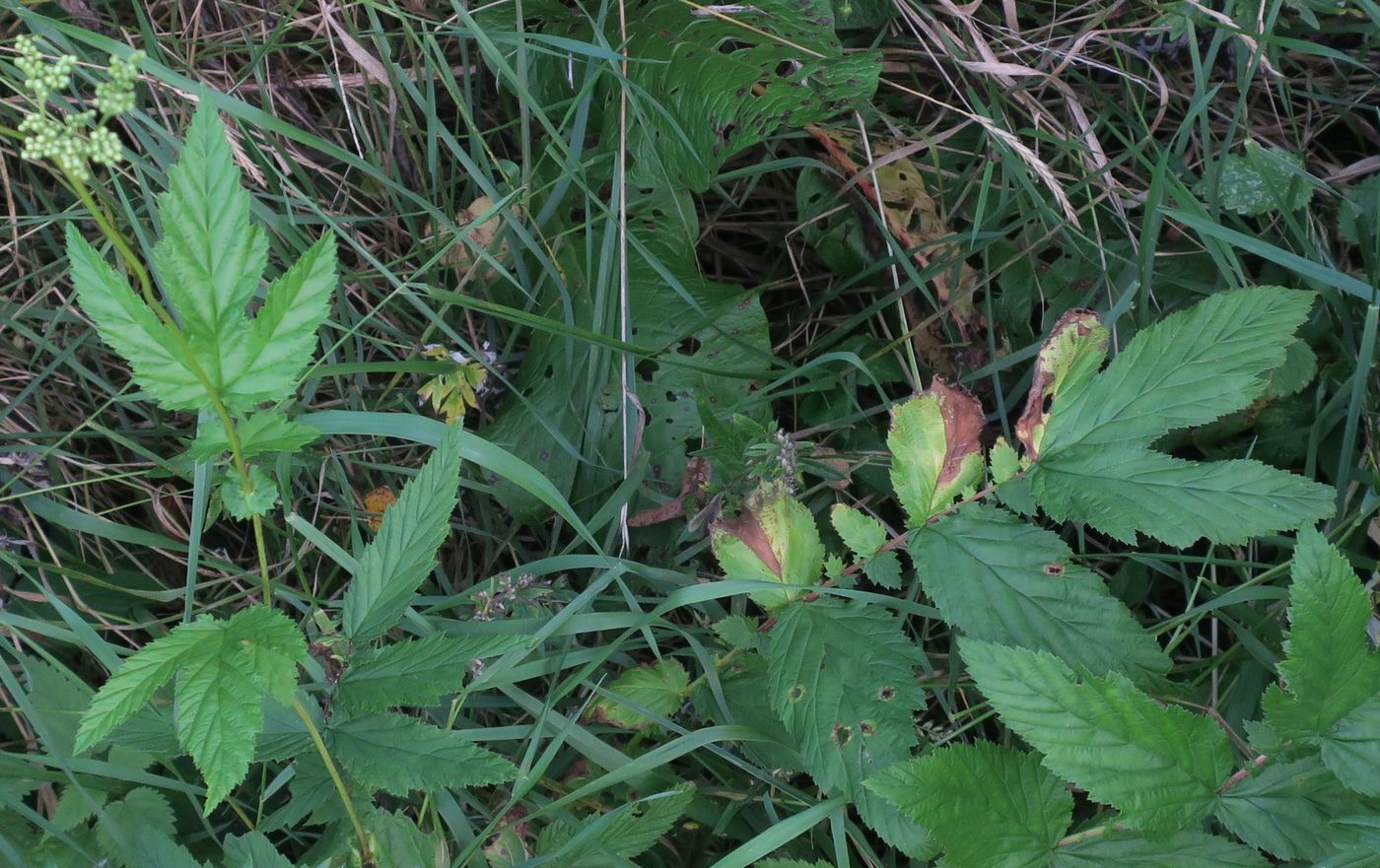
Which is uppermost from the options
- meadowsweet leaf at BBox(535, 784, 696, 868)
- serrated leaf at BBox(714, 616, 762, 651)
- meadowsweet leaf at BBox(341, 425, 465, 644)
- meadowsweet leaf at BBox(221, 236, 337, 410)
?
meadowsweet leaf at BBox(221, 236, 337, 410)

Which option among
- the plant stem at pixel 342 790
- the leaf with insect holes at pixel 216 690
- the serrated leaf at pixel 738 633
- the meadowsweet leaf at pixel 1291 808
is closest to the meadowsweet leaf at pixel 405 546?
the plant stem at pixel 342 790

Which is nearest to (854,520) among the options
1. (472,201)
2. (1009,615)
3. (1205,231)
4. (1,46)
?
(1009,615)

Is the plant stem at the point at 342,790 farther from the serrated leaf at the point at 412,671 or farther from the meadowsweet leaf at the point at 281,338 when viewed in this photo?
the meadowsweet leaf at the point at 281,338

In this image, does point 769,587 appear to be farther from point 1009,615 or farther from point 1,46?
point 1,46

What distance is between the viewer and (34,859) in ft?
5.36

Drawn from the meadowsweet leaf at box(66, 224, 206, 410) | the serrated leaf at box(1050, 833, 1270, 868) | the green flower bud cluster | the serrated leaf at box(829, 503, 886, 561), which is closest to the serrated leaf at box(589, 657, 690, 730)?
the serrated leaf at box(829, 503, 886, 561)

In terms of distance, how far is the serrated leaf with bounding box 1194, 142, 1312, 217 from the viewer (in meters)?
2.04

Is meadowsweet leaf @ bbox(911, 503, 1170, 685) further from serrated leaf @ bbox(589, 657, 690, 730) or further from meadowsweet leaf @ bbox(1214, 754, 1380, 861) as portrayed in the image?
serrated leaf @ bbox(589, 657, 690, 730)

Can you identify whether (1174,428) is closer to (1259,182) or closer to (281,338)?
(1259,182)

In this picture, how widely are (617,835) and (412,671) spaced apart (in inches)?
18.8

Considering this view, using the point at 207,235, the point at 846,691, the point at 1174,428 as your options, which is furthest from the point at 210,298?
the point at 1174,428

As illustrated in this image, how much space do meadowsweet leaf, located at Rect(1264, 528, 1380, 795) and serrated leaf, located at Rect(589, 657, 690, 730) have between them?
91cm

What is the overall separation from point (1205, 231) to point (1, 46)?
8.12 ft

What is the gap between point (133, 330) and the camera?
1146mm
